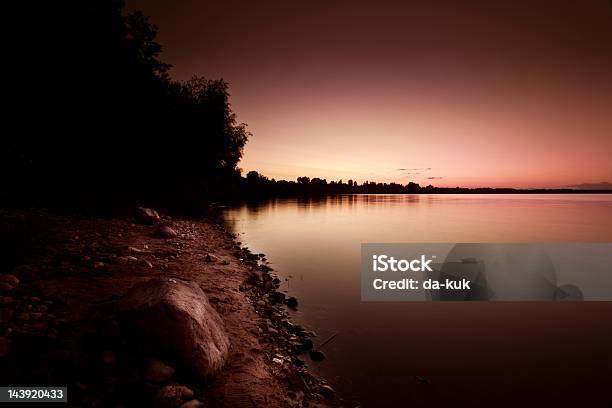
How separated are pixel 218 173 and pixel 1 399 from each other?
96.9 ft

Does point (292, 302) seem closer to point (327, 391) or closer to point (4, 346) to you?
point (327, 391)

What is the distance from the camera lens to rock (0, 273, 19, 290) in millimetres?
5368

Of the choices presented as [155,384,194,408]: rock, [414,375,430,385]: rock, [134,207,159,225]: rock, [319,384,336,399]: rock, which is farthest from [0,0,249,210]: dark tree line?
[414,375,430,385]: rock

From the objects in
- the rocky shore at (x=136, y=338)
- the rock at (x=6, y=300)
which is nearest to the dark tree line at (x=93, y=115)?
the rocky shore at (x=136, y=338)

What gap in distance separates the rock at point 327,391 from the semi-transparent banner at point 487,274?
5909 mm

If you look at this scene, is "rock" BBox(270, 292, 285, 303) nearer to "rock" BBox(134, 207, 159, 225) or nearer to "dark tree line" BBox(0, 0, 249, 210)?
"rock" BBox(134, 207, 159, 225)

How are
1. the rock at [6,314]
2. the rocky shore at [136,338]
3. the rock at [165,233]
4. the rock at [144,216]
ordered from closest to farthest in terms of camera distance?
1. the rocky shore at [136,338]
2. the rock at [6,314]
3. the rock at [165,233]
4. the rock at [144,216]

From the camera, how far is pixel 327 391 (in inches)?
224

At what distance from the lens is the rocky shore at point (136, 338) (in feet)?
13.0

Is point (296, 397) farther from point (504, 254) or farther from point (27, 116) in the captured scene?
point (504, 254)

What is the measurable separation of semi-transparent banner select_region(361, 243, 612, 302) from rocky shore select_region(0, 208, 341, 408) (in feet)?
19.8

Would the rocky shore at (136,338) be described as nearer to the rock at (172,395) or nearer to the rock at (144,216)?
the rock at (172,395)

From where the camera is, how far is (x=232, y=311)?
24.6 ft

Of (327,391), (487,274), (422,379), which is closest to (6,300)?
(327,391)
